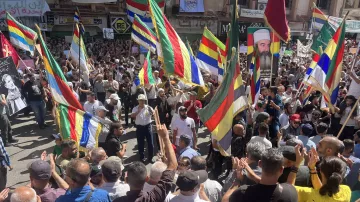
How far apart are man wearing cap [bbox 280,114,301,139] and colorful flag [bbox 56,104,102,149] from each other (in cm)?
353

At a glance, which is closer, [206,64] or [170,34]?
[170,34]

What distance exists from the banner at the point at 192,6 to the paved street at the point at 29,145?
1665 centimetres

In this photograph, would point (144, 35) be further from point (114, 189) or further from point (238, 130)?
point (114, 189)

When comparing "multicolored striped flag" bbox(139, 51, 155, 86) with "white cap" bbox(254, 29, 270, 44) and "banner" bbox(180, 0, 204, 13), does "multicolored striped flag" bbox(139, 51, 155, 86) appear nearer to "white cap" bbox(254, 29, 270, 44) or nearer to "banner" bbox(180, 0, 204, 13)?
"white cap" bbox(254, 29, 270, 44)

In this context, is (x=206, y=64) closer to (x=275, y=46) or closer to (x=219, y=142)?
(x=275, y=46)

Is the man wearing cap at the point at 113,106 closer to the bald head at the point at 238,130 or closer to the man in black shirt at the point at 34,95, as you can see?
the man in black shirt at the point at 34,95

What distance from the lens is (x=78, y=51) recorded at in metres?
8.48

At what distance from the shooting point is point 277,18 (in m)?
7.12

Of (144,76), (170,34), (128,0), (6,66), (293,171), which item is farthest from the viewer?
(128,0)

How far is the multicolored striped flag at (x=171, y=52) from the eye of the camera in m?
5.71

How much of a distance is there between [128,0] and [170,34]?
6344mm

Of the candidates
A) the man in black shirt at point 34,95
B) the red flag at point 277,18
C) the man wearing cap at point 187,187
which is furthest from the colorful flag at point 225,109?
the man in black shirt at point 34,95

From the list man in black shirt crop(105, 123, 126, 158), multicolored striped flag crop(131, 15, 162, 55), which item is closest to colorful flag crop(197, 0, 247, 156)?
man in black shirt crop(105, 123, 126, 158)

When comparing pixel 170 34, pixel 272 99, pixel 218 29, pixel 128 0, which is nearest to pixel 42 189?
pixel 170 34
